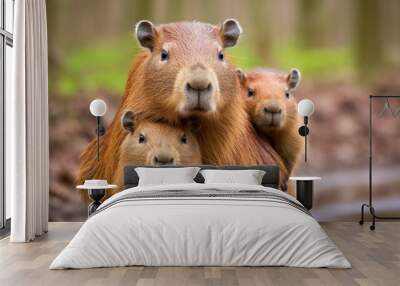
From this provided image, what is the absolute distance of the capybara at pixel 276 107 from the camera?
6.85 m

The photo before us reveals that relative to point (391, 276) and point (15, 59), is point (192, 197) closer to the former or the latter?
point (391, 276)

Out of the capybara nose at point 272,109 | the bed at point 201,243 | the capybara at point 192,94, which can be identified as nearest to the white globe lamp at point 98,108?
the capybara at point 192,94

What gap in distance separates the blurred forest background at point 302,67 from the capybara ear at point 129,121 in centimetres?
33

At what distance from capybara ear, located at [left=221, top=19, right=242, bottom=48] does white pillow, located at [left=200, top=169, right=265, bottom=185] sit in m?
1.56

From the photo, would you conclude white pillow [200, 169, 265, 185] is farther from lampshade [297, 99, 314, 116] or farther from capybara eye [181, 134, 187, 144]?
lampshade [297, 99, 314, 116]

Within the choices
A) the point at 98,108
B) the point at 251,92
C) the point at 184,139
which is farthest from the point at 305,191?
the point at 98,108

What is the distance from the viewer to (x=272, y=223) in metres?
4.26

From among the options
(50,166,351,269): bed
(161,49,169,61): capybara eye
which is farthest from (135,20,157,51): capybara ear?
(50,166,351,269): bed

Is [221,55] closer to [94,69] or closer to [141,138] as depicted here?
[141,138]

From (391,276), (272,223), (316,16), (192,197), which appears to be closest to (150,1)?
(316,16)

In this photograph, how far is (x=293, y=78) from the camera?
7074mm

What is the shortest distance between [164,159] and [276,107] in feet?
4.45

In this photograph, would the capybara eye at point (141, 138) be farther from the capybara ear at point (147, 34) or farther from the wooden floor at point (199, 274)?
the wooden floor at point (199, 274)

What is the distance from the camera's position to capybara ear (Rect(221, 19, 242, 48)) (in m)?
6.93
